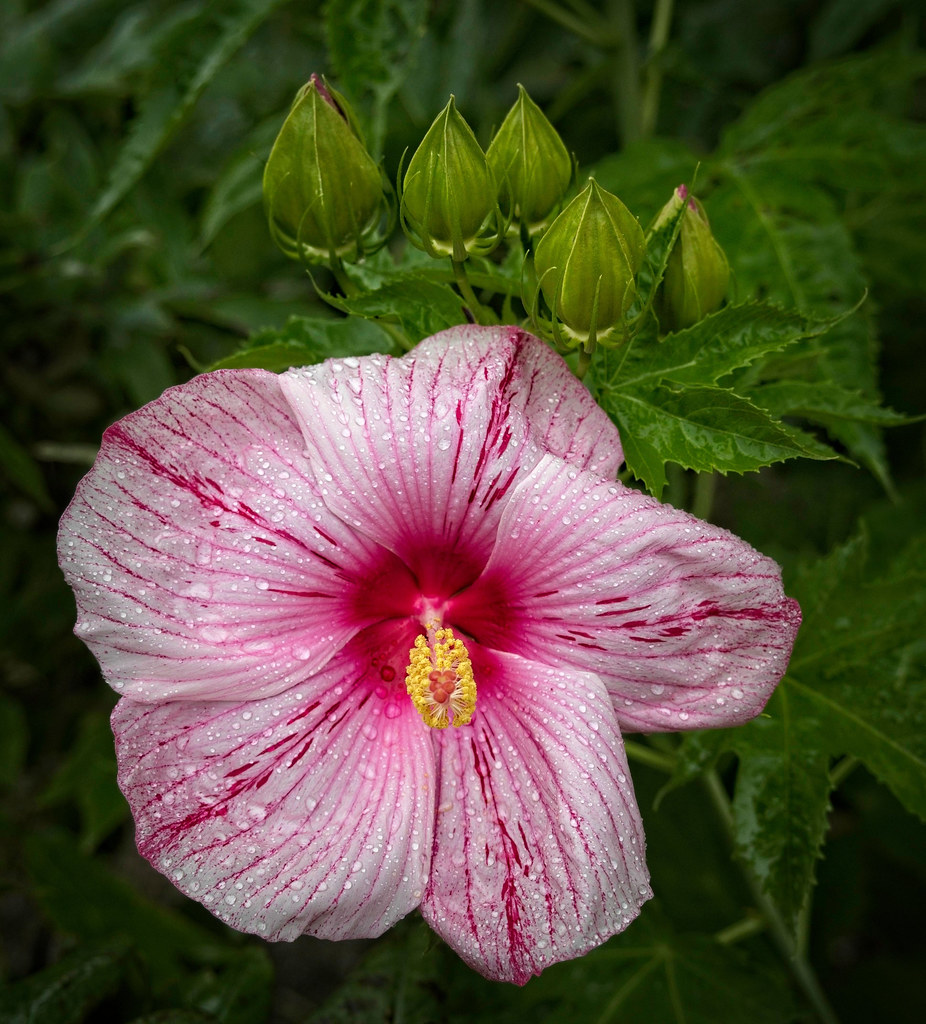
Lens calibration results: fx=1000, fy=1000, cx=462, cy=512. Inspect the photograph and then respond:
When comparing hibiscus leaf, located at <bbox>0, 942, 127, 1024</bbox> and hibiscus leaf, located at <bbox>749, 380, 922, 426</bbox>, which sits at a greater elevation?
hibiscus leaf, located at <bbox>749, 380, 922, 426</bbox>

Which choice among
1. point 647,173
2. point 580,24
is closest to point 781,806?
point 647,173

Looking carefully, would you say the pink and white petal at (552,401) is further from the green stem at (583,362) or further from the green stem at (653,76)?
the green stem at (653,76)

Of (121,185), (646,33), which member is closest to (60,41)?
(121,185)

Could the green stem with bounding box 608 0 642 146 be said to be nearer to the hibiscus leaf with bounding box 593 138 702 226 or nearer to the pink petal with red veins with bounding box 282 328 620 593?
the hibiscus leaf with bounding box 593 138 702 226

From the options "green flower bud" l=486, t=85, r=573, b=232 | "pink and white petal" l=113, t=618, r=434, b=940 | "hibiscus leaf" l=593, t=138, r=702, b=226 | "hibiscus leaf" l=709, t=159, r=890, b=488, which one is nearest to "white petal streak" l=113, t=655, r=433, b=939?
"pink and white petal" l=113, t=618, r=434, b=940

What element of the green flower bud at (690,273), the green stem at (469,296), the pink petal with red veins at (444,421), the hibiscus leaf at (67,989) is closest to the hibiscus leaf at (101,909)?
→ the hibiscus leaf at (67,989)

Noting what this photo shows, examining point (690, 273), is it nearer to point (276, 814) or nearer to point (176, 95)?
point (276, 814)
